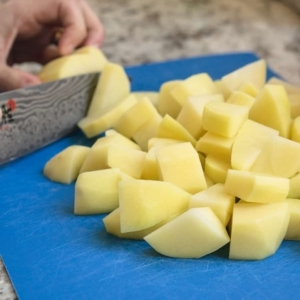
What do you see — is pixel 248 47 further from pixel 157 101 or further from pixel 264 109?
pixel 264 109

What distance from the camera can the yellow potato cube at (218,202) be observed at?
4.22ft

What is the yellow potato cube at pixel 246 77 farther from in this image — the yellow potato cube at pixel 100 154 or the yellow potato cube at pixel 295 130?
the yellow potato cube at pixel 100 154

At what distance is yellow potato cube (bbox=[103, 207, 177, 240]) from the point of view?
1.32 m

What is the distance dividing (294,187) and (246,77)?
0.53 metres

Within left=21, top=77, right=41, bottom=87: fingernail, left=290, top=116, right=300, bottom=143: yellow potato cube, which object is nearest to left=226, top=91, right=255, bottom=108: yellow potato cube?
left=290, top=116, right=300, bottom=143: yellow potato cube

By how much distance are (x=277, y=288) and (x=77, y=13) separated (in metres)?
1.20

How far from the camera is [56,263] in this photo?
125 centimetres

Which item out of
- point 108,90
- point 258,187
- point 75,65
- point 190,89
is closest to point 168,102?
point 190,89

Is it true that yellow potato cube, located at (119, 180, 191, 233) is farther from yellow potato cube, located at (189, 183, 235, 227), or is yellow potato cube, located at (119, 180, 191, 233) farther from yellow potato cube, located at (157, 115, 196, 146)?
yellow potato cube, located at (157, 115, 196, 146)

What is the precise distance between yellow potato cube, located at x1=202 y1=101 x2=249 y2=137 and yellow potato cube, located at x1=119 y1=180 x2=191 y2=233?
22 centimetres

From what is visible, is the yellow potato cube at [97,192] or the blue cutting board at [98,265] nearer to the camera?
the blue cutting board at [98,265]

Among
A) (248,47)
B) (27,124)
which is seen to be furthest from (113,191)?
(248,47)

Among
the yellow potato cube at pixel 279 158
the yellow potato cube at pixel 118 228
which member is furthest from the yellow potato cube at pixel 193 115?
the yellow potato cube at pixel 118 228

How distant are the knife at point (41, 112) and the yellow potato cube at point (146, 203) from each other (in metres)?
0.45
